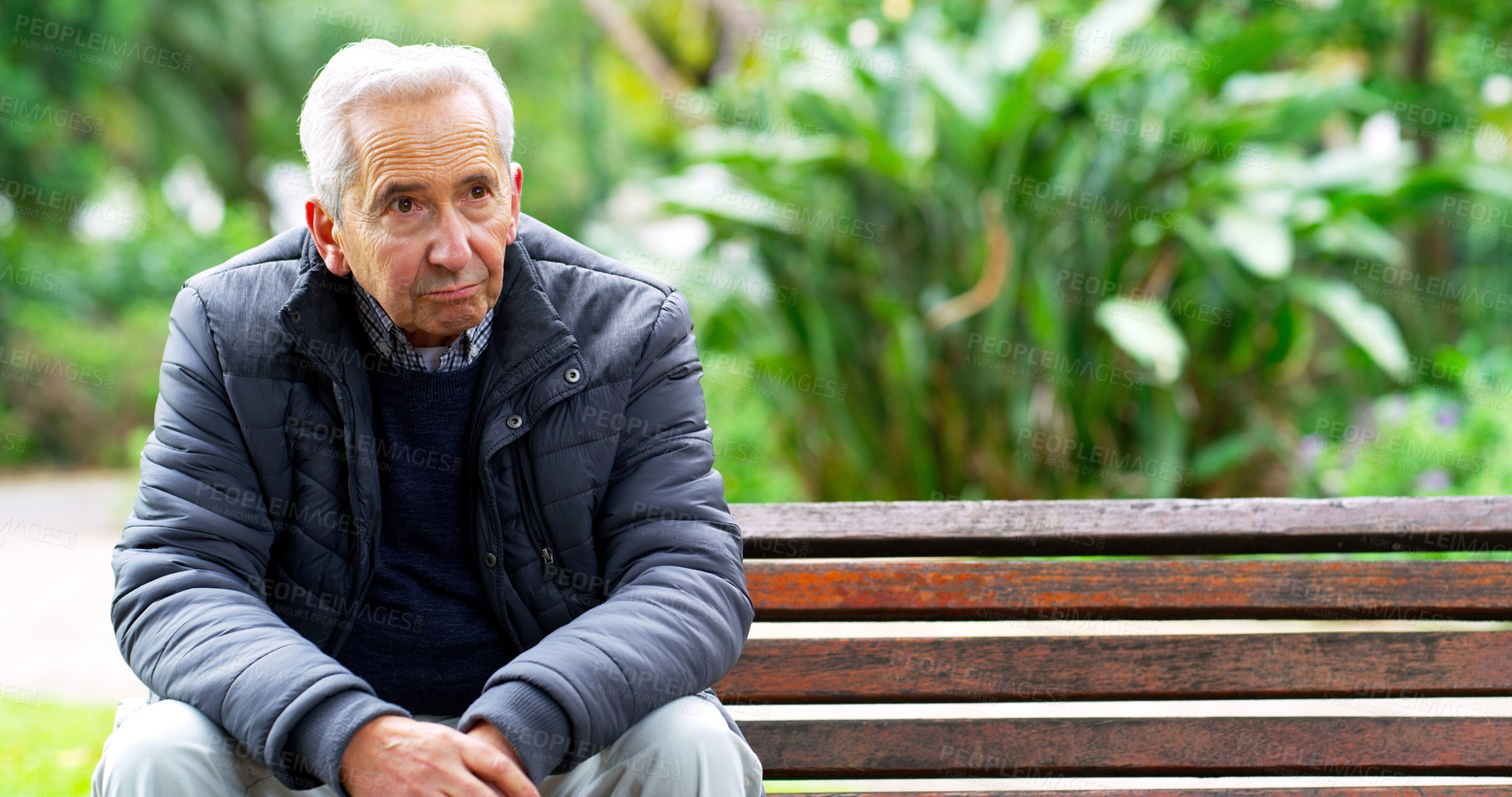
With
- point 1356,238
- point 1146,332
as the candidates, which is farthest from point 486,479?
point 1356,238

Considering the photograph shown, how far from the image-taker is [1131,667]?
2.00 metres

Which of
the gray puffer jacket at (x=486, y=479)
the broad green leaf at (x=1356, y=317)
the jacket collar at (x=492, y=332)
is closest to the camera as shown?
the gray puffer jacket at (x=486, y=479)

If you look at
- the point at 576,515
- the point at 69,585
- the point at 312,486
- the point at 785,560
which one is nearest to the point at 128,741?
the point at 312,486

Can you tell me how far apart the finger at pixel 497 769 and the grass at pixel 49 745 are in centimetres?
180

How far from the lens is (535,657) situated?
5.01 ft

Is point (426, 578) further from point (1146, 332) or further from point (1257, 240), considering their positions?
point (1257, 240)

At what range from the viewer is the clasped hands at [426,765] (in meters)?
1.46

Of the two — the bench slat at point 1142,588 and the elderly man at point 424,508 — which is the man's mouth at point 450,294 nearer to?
the elderly man at point 424,508

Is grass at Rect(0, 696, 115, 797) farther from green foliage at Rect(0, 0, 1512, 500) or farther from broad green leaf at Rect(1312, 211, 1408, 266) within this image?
broad green leaf at Rect(1312, 211, 1408, 266)

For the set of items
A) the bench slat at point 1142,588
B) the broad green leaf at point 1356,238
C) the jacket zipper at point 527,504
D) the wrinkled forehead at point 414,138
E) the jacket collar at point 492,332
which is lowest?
the broad green leaf at point 1356,238

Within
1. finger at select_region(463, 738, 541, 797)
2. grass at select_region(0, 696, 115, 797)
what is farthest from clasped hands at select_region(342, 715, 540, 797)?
grass at select_region(0, 696, 115, 797)

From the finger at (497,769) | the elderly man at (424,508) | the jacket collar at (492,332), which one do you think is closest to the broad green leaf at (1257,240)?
the elderly man at (424,508)

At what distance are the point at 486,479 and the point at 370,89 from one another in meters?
0.53

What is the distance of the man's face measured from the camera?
5.40 ft
